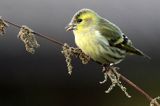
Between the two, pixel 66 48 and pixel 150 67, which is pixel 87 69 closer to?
pixel 150 67

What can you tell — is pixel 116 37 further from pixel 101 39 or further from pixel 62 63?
pixel 62 63

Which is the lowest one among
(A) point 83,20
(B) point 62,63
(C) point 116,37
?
(C) point 116,37

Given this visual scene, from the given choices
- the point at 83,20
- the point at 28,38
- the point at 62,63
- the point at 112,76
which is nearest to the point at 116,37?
the point at 83,20

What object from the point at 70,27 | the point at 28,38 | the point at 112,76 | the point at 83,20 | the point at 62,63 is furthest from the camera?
the point at 62,63

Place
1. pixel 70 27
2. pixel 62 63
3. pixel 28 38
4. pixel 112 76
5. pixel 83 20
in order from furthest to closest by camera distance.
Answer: pixel 62 63, pixel 83 20, pixel 70 27, pixel 112 76, pixel 28 38

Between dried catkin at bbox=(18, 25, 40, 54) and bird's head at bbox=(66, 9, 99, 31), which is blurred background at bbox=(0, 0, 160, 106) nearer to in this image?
bird's head at bbox=(66, 9, 99, 31)

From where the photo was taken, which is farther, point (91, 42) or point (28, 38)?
point (91, 42)

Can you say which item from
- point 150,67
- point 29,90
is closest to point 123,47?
point 150,67

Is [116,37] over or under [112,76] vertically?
over

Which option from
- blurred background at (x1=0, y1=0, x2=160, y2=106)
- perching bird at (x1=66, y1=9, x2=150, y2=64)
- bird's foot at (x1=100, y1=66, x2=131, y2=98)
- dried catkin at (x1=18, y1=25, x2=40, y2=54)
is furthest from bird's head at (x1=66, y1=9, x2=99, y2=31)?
blurred background at (x1=0, y1=0, x2=160, y2=106)
